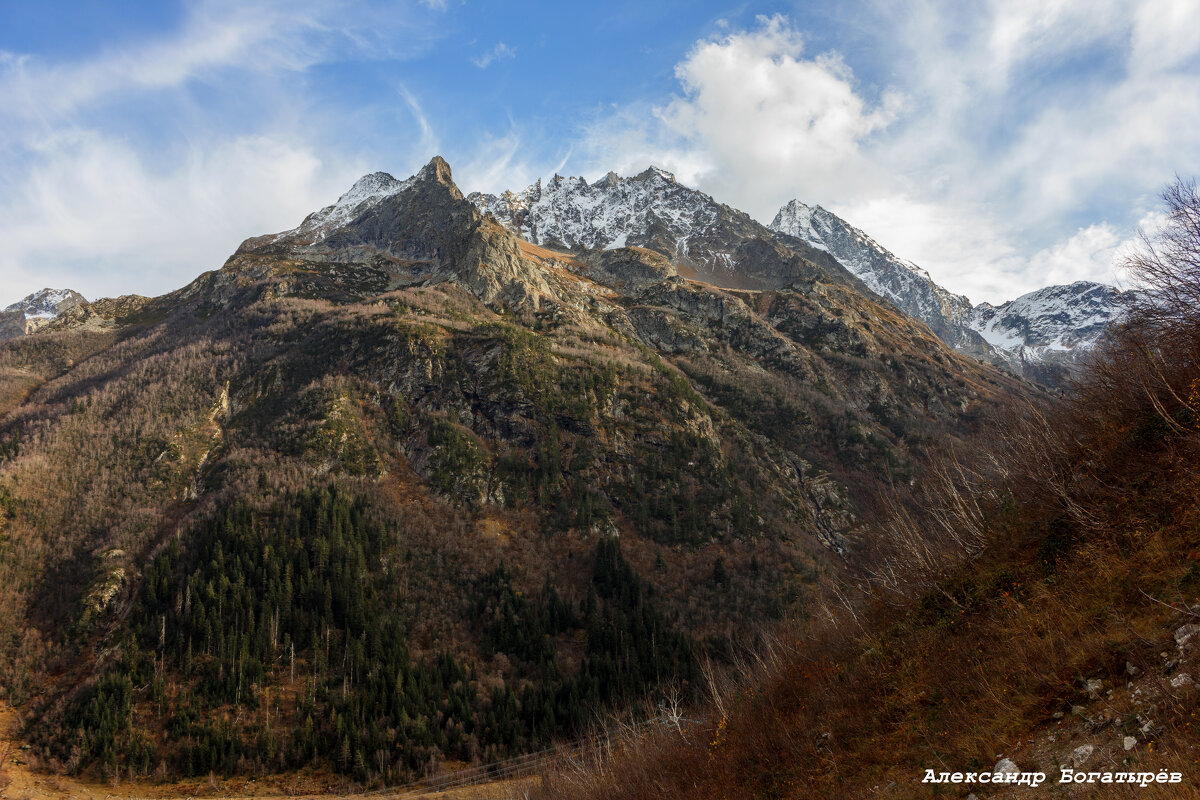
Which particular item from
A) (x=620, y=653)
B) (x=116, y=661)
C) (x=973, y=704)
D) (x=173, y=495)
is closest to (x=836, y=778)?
(x=973, y=704)

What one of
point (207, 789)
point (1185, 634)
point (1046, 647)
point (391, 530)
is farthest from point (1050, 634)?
point (391, 530)

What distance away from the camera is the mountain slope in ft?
247

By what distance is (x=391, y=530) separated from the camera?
106m

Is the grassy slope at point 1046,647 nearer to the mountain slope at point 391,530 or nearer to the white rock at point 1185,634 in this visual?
the white rock at point 1185,634

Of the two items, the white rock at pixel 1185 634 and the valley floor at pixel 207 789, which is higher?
the white rock at pixel 1185 634

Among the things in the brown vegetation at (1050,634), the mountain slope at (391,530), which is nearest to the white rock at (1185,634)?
the brown vegetation at (1050,634)

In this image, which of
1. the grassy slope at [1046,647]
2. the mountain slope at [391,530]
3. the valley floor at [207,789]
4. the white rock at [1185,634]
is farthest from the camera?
the mountain slope at [391,530]

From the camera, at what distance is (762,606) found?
100m

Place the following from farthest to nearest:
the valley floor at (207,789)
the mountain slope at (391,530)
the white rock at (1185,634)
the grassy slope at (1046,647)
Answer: the mountain slope at (391,530)
the valley floor at (207,789)
the grassy slope at (1046,647)
the white rock at (1185,634)

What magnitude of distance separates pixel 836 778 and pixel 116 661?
345 feet

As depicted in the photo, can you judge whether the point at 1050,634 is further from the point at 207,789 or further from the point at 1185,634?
the point at 207,789

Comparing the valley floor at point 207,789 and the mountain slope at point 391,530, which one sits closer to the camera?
the valley floor at point 207,789

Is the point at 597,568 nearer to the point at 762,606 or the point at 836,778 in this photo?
the point at 762,606

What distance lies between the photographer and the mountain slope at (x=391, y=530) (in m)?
75.2
